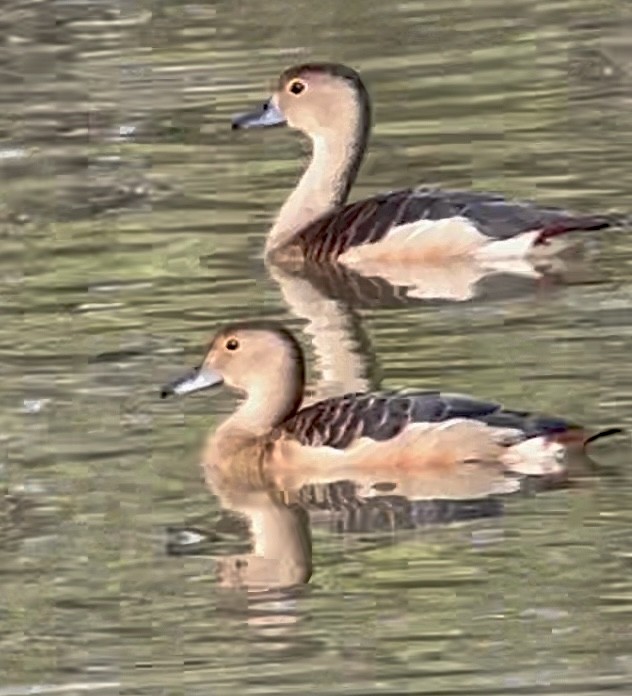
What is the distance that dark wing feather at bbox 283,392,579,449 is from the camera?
449 inches

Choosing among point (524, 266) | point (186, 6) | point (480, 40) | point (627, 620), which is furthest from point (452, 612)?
point (186, 6)

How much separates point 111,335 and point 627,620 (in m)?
4.63

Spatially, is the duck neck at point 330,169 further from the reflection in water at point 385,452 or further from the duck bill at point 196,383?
the reflection in water at point 385,452

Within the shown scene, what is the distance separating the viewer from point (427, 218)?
15.3m

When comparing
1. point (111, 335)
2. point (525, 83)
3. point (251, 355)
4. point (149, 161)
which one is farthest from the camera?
point (525, 83)

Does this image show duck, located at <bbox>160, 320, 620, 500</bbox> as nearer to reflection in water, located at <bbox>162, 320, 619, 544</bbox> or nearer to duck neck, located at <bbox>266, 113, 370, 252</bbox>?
reflection in water, located at <bbox>162, 320, 619, 544</bbox>

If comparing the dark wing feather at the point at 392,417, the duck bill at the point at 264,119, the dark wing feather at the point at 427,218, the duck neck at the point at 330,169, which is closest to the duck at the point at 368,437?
the dark wing feather at the point at 392,417

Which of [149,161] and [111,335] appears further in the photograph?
[149,161]

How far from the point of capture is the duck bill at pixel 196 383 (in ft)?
39.9

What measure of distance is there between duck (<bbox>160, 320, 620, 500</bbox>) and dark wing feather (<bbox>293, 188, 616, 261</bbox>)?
124 inches

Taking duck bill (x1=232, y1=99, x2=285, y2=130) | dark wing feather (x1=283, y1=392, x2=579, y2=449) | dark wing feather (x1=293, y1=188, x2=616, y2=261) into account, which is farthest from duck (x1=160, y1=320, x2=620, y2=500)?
duck bill (x1=232, y1=99, x2=285, y2=130)

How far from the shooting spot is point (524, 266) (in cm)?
1520

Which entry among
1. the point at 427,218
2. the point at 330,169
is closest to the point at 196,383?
the point at 427,218

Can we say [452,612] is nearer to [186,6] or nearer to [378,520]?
[378,520]
